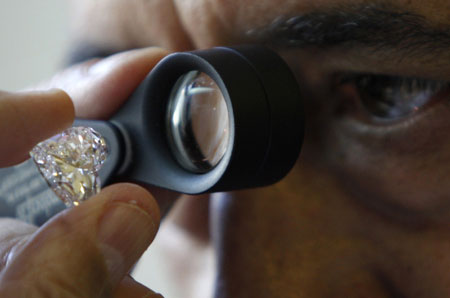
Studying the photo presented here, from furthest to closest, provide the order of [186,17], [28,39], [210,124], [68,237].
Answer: [28,39], [186,17], [210,124], [68,237]

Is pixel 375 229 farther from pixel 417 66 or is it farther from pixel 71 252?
pixel 71 252

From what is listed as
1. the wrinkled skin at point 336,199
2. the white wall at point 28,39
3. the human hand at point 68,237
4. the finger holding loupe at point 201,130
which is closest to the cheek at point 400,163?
the wrinkled skin at point 336,199

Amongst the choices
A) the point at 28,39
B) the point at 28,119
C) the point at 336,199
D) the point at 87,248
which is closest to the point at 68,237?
the point at 87,248

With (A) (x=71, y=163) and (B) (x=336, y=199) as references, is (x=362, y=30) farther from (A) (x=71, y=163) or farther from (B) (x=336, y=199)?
(A) (x=71, y=163)

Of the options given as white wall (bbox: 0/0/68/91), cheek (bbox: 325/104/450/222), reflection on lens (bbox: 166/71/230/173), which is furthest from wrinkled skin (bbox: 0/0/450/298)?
white wall (bbox: 0/0/68/91)

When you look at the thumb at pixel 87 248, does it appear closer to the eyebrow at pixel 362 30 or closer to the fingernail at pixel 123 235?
the fingernail at pixel 123 235

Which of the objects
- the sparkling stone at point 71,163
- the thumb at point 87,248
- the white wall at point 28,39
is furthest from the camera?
the white wall at point 28,39

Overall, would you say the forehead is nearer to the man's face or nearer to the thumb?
the man's face
